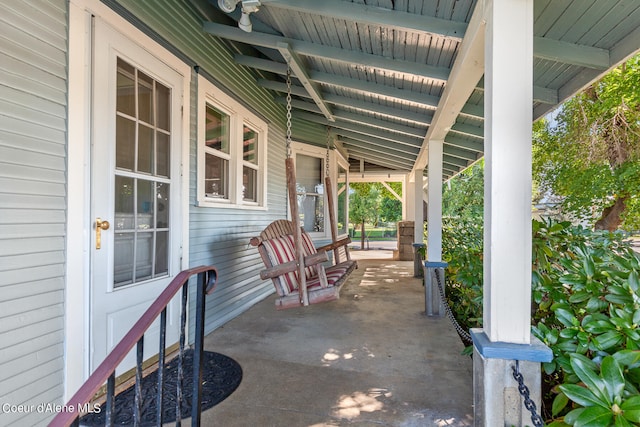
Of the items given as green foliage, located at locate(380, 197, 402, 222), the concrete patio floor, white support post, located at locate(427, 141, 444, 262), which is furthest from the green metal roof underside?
green foliage, located at locate(380, 197, 402, 222)

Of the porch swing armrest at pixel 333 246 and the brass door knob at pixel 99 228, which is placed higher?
the brass door knob at pixel 99 228

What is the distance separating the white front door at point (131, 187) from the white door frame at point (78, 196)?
0.05 m

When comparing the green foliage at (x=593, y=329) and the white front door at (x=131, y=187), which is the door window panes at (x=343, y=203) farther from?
the green foliage at (x=593, y=329)

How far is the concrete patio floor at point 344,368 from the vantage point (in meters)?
2.01

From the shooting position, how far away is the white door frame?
6.11ft

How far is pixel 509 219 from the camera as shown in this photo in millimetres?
1453

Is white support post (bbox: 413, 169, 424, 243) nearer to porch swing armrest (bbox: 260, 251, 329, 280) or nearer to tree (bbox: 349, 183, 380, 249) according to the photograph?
porch swing armrest (bbox: 260, 251, 329, 280)

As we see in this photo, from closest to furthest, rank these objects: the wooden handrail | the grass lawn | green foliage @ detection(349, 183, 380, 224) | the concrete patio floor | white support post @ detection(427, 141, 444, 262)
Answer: the wooden handrail < the concrete patio floor < white support post @ detection(427, 141, 444, 262) < green foliage @ detection(349, 183, 380, 224) < the grass lawn

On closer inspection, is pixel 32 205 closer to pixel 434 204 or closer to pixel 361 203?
pixel 434 204

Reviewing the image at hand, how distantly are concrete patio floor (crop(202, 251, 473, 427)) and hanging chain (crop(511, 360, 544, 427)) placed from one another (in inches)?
29.6

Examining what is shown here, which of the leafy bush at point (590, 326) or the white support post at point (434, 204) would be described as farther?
the white support post at point (434, 204)

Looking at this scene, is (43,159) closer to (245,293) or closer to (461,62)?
(461,62)

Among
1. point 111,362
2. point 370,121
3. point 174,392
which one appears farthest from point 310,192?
point 111,362

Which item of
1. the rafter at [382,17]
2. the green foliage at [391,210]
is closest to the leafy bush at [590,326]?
the rafter at [382,17]
